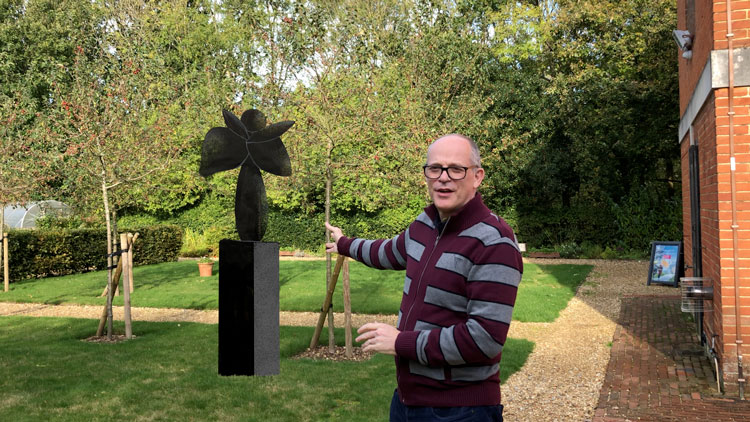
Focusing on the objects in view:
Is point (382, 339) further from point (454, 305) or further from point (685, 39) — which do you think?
point (685, 39)

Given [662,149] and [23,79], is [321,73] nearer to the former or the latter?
[662,149]

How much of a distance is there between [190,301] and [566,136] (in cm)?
1498

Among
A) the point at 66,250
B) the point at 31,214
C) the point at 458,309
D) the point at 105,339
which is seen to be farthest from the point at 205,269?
the point at 458,309

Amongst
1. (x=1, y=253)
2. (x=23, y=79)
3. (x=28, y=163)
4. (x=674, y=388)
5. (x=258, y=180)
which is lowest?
(x=674, y=388)

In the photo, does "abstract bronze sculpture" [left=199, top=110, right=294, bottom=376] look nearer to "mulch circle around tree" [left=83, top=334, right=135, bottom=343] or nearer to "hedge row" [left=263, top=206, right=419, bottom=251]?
"mulch circle around tree" [left=83, top=334, right=135, bottom=343]

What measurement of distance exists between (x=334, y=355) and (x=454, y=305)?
19.3 ft

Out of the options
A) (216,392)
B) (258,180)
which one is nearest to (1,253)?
(216,392)

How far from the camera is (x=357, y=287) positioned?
14.1 m

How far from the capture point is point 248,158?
4.05 m

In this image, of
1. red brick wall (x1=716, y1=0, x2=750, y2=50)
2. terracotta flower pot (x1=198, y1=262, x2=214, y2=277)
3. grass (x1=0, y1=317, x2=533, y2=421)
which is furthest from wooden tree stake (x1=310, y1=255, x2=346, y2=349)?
terracotta flower pot (x1=198, y1=262, x2=214, y2=277)

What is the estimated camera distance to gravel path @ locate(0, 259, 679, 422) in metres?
6.06

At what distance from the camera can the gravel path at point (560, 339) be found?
606 centimetres

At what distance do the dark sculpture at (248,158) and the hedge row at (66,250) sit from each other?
12.1m

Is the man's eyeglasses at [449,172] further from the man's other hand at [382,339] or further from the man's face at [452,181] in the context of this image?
the man's other hand at [382,339]
